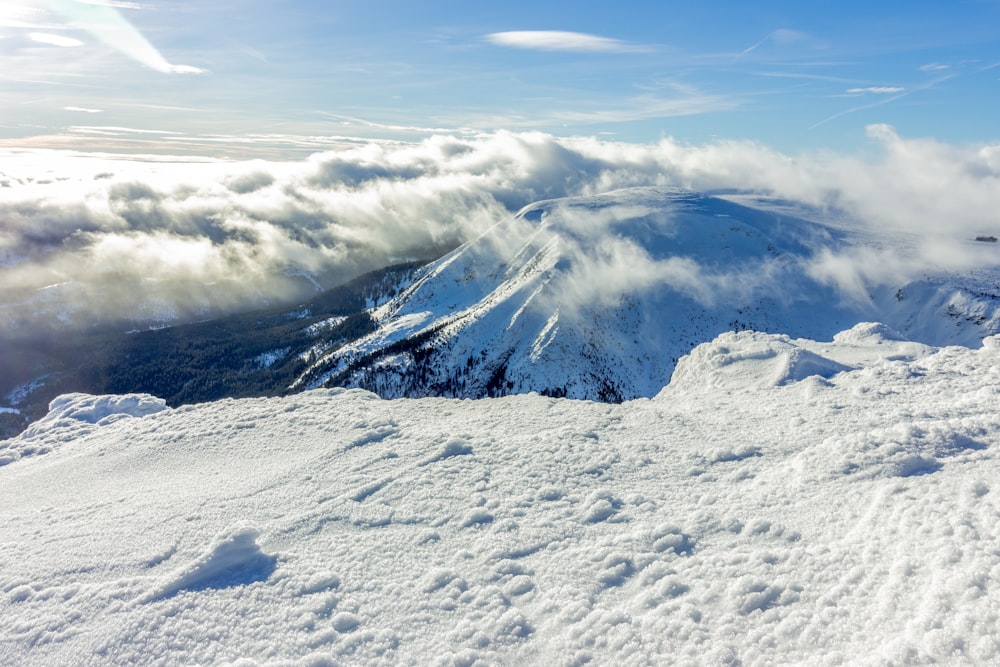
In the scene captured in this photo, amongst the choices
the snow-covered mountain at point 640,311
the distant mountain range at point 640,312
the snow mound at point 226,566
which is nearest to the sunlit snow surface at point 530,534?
the snow mound at point 226,566

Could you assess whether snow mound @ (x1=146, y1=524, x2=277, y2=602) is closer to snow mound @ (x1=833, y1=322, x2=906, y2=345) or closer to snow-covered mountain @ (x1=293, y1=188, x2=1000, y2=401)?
snow mound @ (x1=833, y1=322, x2=906, y2=345)

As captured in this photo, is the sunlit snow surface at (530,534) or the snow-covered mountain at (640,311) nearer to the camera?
the sunlit snow surface at (530,534)

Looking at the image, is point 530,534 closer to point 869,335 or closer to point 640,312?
point 869,335

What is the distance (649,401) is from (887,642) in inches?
519

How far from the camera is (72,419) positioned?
21.4 meters

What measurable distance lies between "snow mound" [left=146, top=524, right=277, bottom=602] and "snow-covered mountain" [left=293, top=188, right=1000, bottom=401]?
126 m

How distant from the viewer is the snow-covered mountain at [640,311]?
143750mm

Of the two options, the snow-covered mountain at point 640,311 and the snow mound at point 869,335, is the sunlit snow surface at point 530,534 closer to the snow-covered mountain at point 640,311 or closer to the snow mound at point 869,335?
the snow mound at point 869,335

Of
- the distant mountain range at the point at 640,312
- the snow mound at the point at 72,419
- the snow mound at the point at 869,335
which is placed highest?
the snow mound at the point at 869,335

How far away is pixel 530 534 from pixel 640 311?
154560 millimetres

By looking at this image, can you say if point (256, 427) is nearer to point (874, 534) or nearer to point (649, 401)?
point (649, 401)

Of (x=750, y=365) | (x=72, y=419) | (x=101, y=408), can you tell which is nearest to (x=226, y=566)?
(x=72, y=419)

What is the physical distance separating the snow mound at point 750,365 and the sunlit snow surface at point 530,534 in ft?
6.87

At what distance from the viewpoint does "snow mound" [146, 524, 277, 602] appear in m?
10.6
